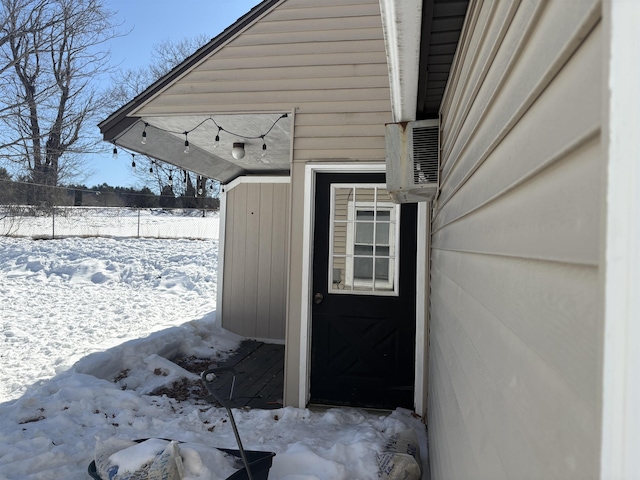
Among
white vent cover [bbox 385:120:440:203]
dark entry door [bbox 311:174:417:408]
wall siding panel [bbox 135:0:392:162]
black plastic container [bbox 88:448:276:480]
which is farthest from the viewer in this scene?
dark entry door [bbox 311:174:417:408]

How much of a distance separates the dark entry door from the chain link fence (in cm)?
1273

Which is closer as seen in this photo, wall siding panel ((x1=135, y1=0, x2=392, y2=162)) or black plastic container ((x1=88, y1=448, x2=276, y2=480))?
black plastic container ((x1=88, y1=448, x2=276, y2=480))

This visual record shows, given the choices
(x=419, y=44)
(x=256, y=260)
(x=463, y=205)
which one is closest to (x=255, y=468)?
(x=463, y=205)

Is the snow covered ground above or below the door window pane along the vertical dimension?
below

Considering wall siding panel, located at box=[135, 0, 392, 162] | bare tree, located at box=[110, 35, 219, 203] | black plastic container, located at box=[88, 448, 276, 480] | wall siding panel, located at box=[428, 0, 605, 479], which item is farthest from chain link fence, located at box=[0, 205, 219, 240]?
wall siding panel, located at box=[428, 0, 605, 479]

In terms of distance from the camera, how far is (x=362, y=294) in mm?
4133

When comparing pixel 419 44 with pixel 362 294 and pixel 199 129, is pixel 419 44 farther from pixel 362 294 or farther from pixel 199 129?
pixel 199 129

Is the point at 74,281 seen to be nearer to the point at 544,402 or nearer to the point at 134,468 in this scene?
the point at 134,468

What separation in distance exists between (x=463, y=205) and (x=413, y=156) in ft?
4.31

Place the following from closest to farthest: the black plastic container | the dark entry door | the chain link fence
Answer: the black plastic container
the dark entry door
the chain link fence

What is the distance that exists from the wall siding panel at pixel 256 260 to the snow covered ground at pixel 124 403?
0.41 meters

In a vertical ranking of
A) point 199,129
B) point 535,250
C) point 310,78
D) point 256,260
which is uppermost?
point 310,78

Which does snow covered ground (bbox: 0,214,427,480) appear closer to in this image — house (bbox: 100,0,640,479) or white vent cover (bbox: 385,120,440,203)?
house (bbox: 100,0,640,479)

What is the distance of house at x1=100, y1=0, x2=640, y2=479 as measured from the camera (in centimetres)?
40
